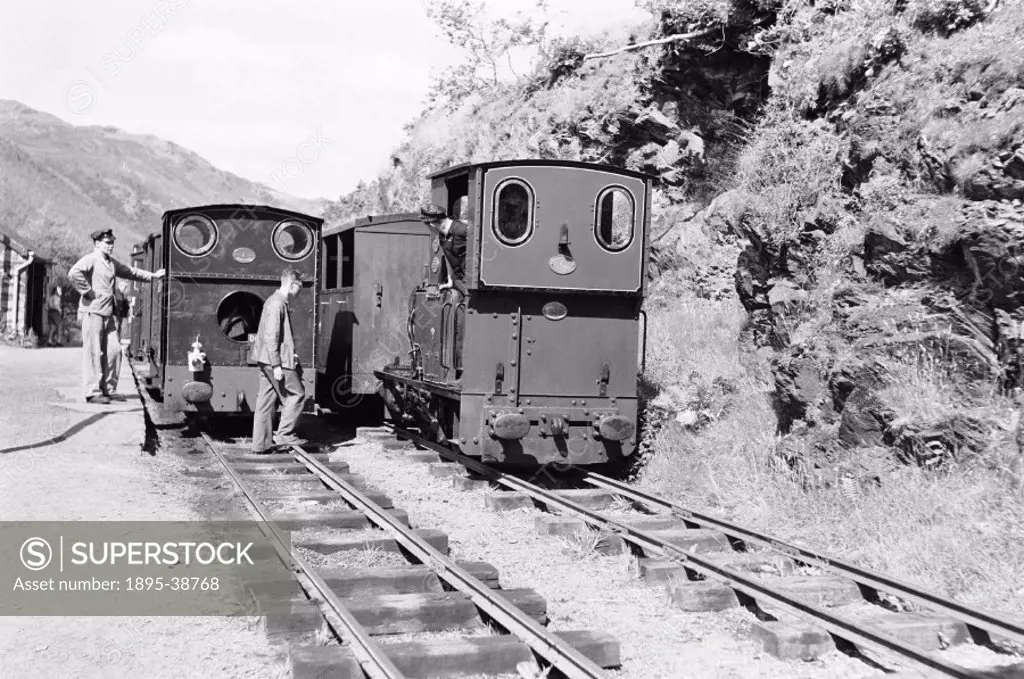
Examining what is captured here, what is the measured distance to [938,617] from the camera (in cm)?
581

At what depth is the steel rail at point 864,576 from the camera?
18.4ft

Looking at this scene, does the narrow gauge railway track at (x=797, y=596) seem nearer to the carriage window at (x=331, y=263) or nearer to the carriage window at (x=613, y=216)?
the carriage window at (x=613, y=216)

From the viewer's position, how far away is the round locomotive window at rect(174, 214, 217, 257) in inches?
508

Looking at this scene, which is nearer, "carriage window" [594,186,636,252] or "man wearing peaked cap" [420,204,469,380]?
"carriage window" [594,186,636,252]

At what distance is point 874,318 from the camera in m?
8.95

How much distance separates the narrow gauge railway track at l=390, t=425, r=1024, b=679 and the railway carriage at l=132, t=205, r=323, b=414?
15.5ft

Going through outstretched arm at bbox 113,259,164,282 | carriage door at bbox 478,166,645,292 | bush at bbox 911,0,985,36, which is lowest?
outstretched arm at bbox 113,259,164,282

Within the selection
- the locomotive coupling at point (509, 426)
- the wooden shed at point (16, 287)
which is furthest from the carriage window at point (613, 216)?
the wooden shed at point (16, 287)

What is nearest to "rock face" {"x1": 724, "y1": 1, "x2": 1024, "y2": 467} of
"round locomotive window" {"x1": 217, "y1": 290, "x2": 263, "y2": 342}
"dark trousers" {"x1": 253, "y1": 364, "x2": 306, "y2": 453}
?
"dark trousers" {"x1": 253, "y1": 364, "x2": 306, "y2": 453}

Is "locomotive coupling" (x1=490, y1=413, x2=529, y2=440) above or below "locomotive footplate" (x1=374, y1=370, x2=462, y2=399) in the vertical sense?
below

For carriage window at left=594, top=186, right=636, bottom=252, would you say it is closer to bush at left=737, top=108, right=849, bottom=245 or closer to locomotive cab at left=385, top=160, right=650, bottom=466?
locomotive cab at left=385, top=160, right=650, bottom=466

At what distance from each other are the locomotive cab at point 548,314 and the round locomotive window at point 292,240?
12.6 ft

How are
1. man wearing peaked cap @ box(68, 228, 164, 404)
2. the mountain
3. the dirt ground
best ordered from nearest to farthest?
the dirt ground < man wearing peaked cap @ box(68, 228, 164, 404) < the mountain

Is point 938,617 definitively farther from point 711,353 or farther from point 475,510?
point 711,353
